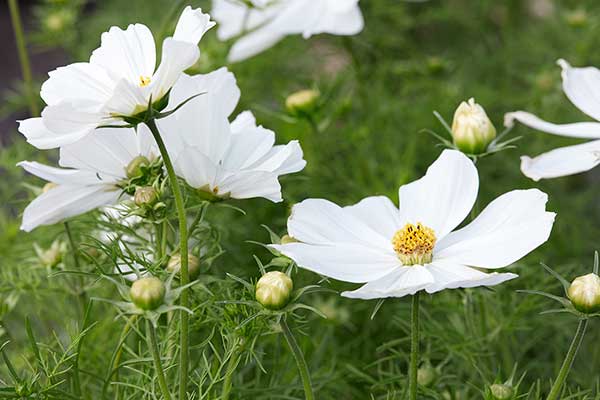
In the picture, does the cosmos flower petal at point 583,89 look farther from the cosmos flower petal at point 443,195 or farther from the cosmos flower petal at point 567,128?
the cosmos flower petal at point 443,195

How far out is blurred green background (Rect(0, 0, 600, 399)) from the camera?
0.78 meters

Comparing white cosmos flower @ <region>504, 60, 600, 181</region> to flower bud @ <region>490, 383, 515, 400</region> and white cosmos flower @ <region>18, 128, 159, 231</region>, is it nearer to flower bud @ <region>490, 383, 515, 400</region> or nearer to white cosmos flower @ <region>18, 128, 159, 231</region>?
flower bud @ <region>490, 383, 515, 400</region>

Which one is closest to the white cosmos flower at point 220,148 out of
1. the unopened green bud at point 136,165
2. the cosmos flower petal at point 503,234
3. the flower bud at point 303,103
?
the unopened green bud at point 136,165

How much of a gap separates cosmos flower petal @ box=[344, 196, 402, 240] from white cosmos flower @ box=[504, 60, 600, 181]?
107mm

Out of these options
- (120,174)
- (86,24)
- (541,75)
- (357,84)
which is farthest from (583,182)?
(120,174)

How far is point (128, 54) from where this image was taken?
0.58 meters

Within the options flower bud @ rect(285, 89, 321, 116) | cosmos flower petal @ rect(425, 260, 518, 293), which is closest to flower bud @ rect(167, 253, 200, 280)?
A: cosmos flower petal @ rect(425, 260, 518, 293)

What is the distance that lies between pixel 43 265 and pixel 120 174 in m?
0.17

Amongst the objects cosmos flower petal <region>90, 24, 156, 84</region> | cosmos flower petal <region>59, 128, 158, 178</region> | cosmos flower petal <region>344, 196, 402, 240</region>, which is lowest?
cosmos flower petal <region>344, 196, 402, 240</region>

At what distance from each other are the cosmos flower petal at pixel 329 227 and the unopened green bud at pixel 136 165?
112mm

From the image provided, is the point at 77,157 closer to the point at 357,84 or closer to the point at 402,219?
the point at 402,219

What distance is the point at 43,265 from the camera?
75 centimetres

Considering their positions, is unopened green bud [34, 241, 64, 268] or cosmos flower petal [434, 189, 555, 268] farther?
unopened green bud [34, 241, 64, 268]

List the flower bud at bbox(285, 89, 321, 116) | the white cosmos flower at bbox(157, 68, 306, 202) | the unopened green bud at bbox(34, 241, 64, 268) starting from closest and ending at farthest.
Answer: the white cosmos flower at bbox(157, 68, 306, 202), the unopened green bud at bbox(34, 241, 64, 268), the flower bud at bbox(285, 89, 321, 116)
